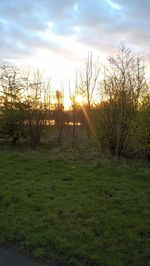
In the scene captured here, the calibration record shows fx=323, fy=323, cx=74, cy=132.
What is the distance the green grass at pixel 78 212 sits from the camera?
444 cm

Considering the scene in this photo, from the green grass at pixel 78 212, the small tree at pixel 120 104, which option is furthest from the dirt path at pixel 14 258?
the small tree at pixel 120 104

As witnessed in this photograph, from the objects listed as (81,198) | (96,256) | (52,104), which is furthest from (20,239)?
(52,104)

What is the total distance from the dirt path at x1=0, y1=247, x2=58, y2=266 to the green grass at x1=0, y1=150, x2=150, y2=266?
15 centimetres

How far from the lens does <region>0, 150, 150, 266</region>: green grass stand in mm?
4441

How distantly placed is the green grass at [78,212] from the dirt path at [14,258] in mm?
153

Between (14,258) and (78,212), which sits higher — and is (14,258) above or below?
below

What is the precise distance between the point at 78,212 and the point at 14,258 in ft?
6.17

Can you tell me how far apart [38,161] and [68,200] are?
167 inches

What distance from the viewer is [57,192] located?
719 cm

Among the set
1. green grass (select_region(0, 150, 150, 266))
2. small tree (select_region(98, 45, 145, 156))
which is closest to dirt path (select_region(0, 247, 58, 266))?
green grass (select_region(0, 150, 150, 266))

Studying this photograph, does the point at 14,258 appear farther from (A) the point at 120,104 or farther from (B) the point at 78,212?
(A) the point at 120,104

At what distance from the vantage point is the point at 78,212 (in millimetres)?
5941

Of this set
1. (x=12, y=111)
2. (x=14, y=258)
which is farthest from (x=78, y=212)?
(x=12, y=111)

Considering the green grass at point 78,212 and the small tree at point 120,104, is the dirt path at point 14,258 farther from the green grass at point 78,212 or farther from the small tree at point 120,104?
the small tree at point 120,104
